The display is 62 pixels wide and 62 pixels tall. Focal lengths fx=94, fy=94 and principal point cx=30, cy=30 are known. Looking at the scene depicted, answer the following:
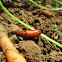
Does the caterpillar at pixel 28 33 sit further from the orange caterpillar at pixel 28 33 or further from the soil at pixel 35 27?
the soil at pixel 35 27

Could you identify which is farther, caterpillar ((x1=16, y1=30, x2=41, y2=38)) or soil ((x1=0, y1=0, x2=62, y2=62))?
caterpillar ((x1=16, y1=30, x2=41, y2=38))

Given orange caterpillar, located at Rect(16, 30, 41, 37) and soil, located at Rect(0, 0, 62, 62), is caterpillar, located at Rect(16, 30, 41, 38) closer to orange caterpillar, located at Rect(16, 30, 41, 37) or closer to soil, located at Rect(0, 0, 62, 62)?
orange caterpillar, located at Rect(16, 30, 41, 37)

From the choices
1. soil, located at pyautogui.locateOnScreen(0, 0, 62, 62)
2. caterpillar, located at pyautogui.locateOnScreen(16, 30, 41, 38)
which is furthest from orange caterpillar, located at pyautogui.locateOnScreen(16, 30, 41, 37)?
soil, located at pyautogui.locateOnScreen(0, 0, 62, 62)

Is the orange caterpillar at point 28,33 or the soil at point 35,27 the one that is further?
the orange caterpillar at point 28,33

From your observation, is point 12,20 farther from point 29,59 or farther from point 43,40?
point 29,59

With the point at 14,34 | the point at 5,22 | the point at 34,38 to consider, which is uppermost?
the point at 5,22

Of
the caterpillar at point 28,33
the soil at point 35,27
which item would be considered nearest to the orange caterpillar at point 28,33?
the caterpillar at point 28,33

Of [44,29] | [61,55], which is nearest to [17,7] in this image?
[44,29]

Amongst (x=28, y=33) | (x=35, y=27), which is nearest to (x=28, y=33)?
(x=28, y=33)
